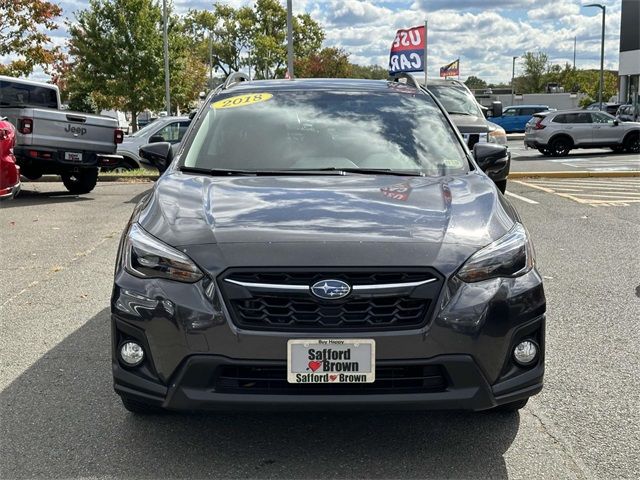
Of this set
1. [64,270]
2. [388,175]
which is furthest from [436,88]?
[388,175]

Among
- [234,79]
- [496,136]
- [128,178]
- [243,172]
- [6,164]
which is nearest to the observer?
[243,172]

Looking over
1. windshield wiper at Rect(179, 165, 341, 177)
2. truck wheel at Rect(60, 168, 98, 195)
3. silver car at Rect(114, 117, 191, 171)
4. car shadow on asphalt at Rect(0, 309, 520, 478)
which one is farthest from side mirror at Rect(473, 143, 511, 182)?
silver car at Rect(114, 117, 191, 171)

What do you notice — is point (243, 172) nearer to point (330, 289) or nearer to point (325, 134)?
point (325, 134)

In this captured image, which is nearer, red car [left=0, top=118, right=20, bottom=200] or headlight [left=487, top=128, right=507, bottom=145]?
red car [left=0, top=118, right=20, bottom=200]

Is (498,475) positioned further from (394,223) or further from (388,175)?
(388,175)

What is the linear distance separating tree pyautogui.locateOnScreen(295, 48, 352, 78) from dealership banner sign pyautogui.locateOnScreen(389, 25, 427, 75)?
40.6 meters

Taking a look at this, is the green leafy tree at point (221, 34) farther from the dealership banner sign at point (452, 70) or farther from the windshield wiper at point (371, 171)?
the windshield wiper at point (371, 171)

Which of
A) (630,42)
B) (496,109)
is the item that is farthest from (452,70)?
(496,109)

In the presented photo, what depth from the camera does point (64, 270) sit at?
23.9ft

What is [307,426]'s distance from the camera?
12.1 feet

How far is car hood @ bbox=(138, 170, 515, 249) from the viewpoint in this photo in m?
3.22

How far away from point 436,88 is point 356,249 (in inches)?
476

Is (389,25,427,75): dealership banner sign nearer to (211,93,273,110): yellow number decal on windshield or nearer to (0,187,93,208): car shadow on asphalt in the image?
(0,187,93,208): car shadow on asphalt

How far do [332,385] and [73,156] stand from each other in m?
10.8
